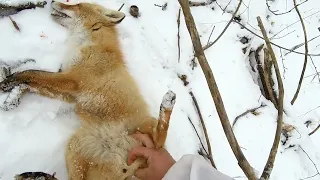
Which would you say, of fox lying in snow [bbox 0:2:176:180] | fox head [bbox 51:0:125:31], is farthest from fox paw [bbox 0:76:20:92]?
Answer: fox head [bbox 51:0:125:31]

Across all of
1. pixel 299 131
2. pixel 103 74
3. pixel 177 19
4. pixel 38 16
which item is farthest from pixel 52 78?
pixel 299 131

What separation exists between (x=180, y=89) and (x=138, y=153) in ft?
4.35

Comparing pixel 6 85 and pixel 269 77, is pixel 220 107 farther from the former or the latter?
pixel 269 77

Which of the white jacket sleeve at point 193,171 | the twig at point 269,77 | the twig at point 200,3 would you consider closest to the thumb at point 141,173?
the white jacket sleeve at point 193,171

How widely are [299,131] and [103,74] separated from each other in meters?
2.27

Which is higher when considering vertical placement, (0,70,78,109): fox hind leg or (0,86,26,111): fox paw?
(0,70,78,109): fox hind leg

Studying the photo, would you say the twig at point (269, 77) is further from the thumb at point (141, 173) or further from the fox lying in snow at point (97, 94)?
the thumb at point (141, 173)

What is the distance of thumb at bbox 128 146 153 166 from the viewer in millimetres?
3477

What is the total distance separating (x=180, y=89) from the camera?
15.3 ft

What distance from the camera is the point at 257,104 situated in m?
4.98

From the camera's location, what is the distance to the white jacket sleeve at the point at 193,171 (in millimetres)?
2912

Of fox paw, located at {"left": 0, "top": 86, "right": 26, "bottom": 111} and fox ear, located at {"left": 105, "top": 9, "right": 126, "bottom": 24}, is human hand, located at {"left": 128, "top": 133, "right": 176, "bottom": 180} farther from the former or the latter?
fox ear, located at {"left": 105, "top": 9, "right": 126, "bottom": 24}

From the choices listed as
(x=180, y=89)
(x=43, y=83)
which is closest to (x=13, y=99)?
(x=43, y=83)

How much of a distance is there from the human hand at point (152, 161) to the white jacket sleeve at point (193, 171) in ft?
0.89
